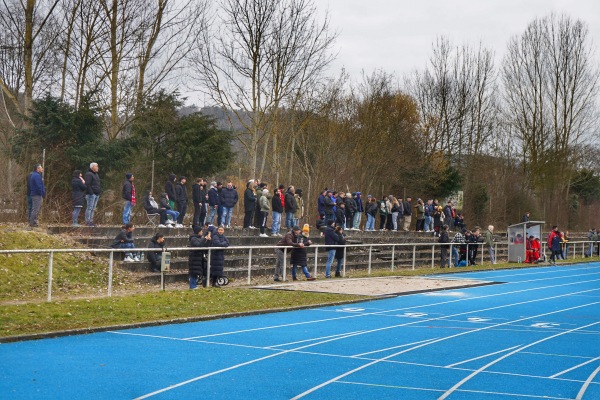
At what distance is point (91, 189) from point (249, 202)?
7.14 m

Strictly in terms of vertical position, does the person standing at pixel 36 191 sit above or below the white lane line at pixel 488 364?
above

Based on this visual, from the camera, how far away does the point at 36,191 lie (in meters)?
22.4

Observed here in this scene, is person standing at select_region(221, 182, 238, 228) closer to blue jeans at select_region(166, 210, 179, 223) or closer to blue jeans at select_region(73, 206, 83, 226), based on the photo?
blue jeans at select_region(166, 210, 179, 223)

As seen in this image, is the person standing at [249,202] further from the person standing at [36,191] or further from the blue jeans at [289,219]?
the person standing at [36,191]

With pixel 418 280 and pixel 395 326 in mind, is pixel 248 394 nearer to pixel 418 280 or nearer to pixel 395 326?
pixel 395 326

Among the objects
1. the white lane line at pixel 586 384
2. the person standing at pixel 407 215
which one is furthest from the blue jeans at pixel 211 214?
the white lane line at pixel 586 384

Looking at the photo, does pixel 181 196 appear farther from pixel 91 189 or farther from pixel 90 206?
pixel 91 189

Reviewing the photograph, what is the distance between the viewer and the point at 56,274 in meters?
20.4

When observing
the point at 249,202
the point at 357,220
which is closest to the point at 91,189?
the point at 249,202

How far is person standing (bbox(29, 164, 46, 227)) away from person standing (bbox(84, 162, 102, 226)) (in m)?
1.42

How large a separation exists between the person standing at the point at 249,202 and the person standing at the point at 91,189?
20.4 feet

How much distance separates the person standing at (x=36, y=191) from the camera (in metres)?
22.1

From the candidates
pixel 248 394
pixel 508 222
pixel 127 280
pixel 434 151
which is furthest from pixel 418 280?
pixel 508 222

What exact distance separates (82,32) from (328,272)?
13.2 meters
